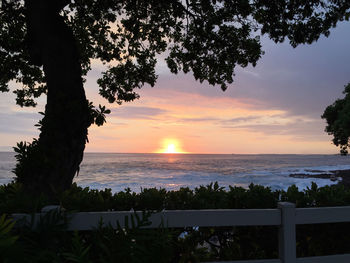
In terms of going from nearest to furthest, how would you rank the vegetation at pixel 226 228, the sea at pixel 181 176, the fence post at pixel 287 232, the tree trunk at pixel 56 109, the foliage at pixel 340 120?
the fence post at pixel 287 232
the vegetation at pixel 226 228
the tree trunk at pixel 56 109
the foliage at pixel 340 120
the sea at pixel 181 176

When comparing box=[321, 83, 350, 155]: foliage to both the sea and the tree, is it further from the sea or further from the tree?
the tree

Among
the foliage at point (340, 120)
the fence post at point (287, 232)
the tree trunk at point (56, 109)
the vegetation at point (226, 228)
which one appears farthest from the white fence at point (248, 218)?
the foliage at point (340, 120)

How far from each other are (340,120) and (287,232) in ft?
113

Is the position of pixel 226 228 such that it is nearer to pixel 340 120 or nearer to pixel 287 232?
pixel 287 232

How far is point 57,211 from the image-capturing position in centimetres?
298

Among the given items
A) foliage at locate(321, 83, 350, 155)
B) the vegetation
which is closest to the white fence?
the vegetation

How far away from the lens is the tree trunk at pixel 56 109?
5.04m

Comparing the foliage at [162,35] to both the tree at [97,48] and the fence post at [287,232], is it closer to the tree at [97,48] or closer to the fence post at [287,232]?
the tree at [97,48]

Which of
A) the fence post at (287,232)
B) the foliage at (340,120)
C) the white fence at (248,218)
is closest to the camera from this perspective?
the white fence at (248,218)

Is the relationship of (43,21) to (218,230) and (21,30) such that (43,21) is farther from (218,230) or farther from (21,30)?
(218,230)

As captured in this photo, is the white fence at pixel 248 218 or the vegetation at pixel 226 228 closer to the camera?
the white fence at pixel 248 218

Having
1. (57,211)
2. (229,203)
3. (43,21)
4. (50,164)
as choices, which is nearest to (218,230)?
(229,203)

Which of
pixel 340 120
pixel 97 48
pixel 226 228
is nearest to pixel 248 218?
pixel 226 228

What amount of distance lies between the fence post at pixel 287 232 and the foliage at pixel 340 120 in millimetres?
32579
